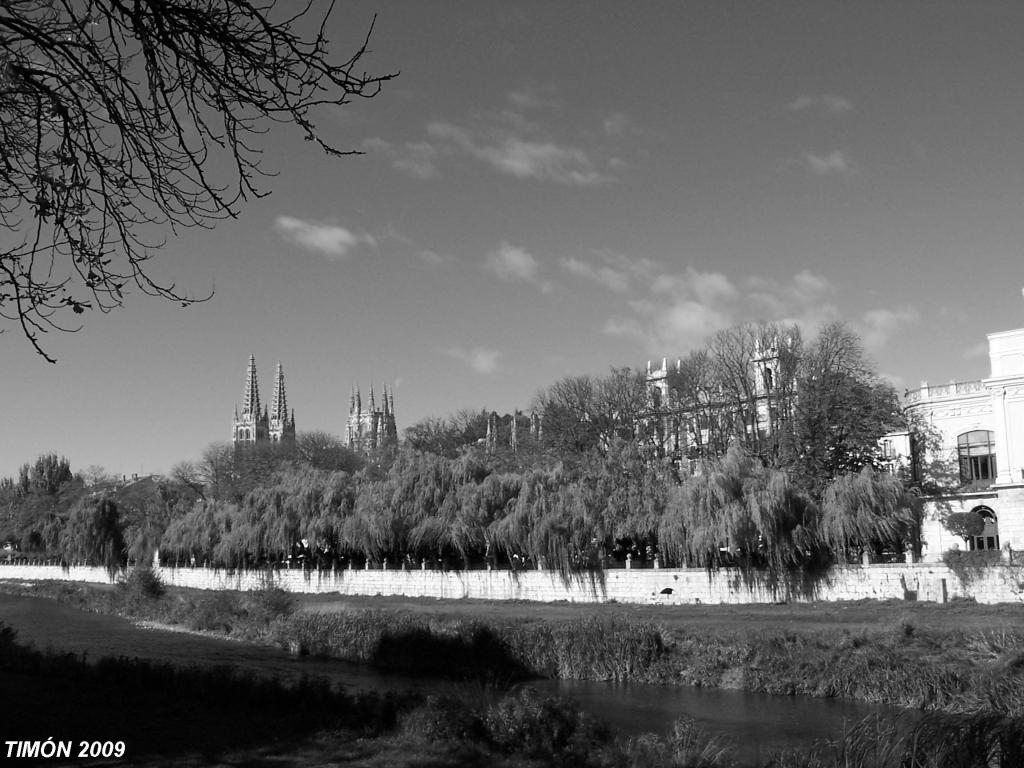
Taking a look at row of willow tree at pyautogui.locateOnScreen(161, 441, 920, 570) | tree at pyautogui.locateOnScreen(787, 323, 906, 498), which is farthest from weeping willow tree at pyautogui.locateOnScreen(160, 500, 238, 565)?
tree at pyautogui.locateOnScreen(787, 323, 906, 498)

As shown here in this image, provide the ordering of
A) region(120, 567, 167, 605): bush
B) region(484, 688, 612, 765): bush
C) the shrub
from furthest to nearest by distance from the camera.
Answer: region(120, 567, 167, 605): bush < the shrub < region(484, 688, 612, 765): bush

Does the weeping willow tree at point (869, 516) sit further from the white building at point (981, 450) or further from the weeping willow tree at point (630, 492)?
the weeping willow tree at point (630, 492)

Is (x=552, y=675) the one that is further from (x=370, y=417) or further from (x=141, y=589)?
(x=370, y=417)

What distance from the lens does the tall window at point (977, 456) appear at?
1740 inches

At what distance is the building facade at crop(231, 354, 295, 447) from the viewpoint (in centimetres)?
16112

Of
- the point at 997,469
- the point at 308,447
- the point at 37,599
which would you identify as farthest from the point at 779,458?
the point at 308,447

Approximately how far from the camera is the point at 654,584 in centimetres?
3562

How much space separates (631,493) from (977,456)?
758 inches

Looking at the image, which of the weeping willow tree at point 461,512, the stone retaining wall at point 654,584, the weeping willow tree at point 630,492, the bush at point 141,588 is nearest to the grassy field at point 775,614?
the stone retaining wall at point 654,584

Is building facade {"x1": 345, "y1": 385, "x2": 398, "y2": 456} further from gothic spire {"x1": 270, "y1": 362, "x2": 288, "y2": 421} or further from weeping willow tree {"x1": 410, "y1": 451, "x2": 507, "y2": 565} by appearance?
weeping willow tree {"x1": 410, "y1": 451, "x2": 507, "y2": 565}

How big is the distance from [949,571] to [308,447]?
215 ft

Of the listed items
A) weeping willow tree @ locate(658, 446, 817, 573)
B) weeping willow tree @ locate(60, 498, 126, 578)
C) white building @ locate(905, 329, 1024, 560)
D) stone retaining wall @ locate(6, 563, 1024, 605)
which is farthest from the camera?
weeping willow tree @ locate(60, 498, 126, 578)

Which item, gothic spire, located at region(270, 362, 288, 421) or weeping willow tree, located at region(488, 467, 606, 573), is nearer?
weeping willow tree, located at region(488, 467, 606, 573)

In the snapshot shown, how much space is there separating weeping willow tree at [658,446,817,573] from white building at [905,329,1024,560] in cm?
848
